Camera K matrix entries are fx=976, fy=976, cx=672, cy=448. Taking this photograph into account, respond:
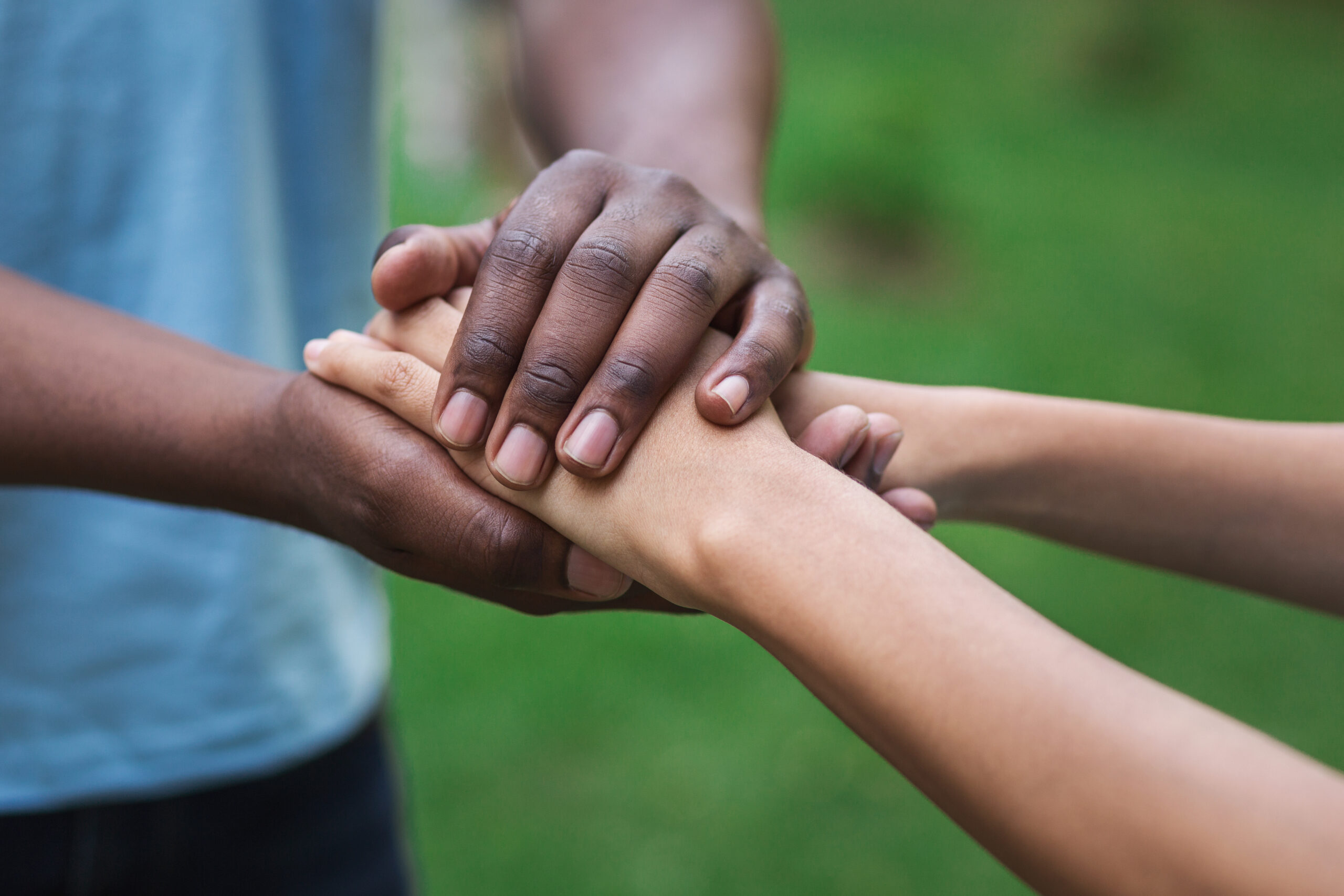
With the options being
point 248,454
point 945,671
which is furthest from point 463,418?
point 945,671

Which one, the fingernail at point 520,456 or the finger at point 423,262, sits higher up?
the finger at point 423,262

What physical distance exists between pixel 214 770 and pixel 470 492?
0.85 meters

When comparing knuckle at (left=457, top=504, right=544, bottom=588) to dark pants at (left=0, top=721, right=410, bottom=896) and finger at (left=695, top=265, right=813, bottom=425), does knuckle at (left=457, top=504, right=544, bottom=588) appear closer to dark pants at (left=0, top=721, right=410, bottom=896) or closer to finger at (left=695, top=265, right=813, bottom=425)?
finger at (left=695, top=265, right=813, bottom=425)

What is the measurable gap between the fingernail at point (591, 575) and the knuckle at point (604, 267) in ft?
1.11

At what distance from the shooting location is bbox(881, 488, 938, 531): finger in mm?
1393

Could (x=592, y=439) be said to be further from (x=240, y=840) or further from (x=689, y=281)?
(x=240, y=840)

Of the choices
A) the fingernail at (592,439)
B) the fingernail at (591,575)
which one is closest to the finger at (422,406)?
the fingernail at (591,575)

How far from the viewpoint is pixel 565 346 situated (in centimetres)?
121

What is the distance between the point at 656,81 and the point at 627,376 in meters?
0.95

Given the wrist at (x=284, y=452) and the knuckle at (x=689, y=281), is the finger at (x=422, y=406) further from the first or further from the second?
the knuckle at (x=689, y=281)

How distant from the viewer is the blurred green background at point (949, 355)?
3.28 meters

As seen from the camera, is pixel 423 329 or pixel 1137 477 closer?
pixel 423 329

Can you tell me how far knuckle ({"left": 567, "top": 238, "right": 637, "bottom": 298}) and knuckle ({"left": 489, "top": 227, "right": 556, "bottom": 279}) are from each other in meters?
0.03

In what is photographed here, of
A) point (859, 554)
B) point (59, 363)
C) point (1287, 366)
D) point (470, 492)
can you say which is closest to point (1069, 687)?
point (859, 554)
